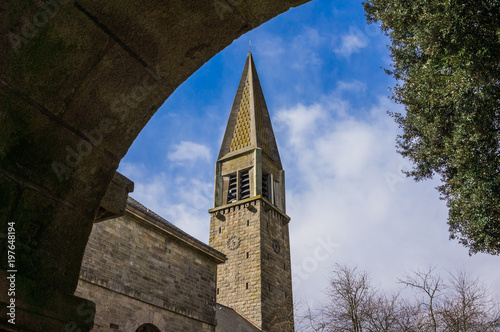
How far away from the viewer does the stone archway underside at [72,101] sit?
2346 millimetres

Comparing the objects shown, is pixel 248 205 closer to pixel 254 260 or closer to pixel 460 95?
pixel 254 260

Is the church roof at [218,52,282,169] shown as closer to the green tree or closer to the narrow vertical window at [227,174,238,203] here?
the narrow vertical window at [227,174,238,203]

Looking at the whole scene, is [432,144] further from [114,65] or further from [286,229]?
[286,229]

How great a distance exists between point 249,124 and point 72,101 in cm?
3428

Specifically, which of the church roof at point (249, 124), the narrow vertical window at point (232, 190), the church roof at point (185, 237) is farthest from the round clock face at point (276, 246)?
the church roof at point (185, 237)

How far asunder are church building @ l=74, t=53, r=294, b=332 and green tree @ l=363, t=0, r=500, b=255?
23.5 feet

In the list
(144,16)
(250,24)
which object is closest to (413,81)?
(250,24)

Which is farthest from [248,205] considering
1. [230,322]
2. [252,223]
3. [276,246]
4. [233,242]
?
[230,322]

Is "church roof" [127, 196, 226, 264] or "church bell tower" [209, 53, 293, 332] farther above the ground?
"church bell tower" [209, 53, 293, 332]

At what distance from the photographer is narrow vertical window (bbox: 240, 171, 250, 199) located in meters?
32.8

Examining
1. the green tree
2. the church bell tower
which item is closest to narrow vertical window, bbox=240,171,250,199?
the church bell tower

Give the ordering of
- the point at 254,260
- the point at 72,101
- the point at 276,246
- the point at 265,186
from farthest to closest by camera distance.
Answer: the point at 265,186
the point at 276,246
the point at 254,260
the point at 72,101

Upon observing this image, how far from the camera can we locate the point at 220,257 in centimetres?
1775

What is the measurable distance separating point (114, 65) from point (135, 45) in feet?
0.59
